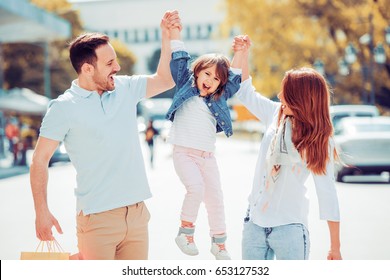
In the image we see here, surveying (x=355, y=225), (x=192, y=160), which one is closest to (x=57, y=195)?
(x=355, y=225)

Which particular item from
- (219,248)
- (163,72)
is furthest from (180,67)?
(219,248)

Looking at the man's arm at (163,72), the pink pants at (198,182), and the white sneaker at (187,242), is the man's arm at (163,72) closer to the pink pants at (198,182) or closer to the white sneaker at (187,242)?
the pink pants at (198,182)

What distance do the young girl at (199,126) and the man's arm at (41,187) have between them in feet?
2.05

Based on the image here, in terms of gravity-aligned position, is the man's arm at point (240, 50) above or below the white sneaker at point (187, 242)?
above

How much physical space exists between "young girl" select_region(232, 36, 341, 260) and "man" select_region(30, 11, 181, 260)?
0.56 metres

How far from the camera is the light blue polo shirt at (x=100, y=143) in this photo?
3070 mm

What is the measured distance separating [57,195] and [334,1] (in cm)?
1396

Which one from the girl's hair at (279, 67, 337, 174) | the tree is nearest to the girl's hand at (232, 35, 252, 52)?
the girl's hair at (279, 67, 337, 174)

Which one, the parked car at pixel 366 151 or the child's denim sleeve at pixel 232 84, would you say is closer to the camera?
the child's denim sleeve at pixel 232 84

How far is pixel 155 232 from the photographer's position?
24.0 feet

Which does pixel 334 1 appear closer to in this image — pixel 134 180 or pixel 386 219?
pixel 386 219

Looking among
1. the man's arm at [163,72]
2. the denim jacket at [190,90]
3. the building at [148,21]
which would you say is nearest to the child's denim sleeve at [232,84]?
the denim jacket at [190,90]

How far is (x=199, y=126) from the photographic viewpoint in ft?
11.1

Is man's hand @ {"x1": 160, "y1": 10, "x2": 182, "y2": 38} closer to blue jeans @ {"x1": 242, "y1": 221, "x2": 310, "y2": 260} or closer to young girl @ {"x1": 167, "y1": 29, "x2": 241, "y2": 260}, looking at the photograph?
young girl @ {"x1": 167, "y1": 29, "x2": 241, "y2": 260}
